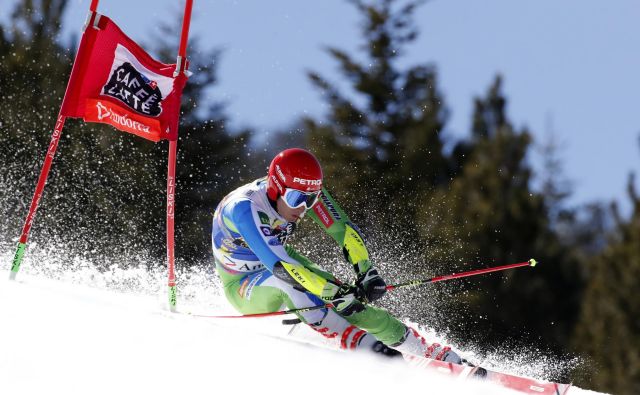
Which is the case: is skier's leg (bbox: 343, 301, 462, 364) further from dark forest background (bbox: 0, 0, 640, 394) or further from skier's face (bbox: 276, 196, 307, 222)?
dark forest background (bbox: 0, 0, 640, 394)

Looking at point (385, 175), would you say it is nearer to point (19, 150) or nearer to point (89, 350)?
point (19, 150)

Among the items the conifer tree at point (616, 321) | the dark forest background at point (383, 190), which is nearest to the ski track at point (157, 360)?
the dark forest background at point (383, 190)

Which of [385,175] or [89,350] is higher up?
[385,175]

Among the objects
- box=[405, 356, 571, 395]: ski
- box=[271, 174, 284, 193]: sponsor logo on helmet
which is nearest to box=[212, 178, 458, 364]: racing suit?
box=[271, 174, 284, 193]: sponsor logo on helmet

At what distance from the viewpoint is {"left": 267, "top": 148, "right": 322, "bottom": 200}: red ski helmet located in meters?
6.24

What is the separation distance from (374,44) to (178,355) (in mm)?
18740

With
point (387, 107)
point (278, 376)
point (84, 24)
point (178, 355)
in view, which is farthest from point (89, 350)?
point (387, 107)

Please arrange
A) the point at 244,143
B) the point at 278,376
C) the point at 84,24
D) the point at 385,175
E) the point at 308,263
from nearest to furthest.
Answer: the point at 278,376, the point at 308,263, the point at 84,24, the point at 385,175, the point at 244,143

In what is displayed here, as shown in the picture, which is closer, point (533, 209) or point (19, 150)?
point (19, 150)

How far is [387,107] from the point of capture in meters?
22.4

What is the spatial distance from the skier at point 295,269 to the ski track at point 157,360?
0.31m

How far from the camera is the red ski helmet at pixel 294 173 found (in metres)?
6.24

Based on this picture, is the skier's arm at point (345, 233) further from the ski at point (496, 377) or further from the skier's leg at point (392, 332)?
the ski at point (496, 377)

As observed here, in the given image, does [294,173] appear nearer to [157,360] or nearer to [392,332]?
[392,332]
